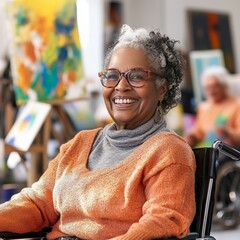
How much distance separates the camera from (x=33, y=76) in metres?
4.08

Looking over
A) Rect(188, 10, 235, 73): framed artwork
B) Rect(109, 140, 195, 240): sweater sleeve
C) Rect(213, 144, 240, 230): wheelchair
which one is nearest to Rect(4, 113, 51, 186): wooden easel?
Rect(109, 140, 195, 240): sweater sleeve

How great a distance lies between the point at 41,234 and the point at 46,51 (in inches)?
84.0

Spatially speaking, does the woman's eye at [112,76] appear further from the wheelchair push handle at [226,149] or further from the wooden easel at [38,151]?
the wooden easel at [38,151]

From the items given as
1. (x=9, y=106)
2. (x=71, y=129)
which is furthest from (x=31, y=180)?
(x=9, y=106)

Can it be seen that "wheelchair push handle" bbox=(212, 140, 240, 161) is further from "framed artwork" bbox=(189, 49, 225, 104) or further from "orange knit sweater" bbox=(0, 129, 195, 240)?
"framed artwork" bbox=(189, 49, 225, 104)

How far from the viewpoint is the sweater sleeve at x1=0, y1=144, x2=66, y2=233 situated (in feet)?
6.69

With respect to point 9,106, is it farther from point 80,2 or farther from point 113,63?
point 113,63

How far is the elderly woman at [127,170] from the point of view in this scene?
175cm

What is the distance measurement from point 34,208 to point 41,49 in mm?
2139

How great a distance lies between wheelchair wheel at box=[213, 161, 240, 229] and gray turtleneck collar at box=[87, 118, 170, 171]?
3820 mm

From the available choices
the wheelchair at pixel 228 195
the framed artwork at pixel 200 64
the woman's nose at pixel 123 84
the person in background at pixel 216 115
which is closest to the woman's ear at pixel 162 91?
the woman's nose at pixel 123 84

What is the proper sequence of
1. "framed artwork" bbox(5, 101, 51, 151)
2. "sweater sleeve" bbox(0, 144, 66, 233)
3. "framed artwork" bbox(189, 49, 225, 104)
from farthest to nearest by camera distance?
"framed artwork" bbox(189, 49, 225, 104) → "framed artwork" bbox(5, 101, 51, 151) → "sweater sleeve" bbox(0, 144, 66, 233)

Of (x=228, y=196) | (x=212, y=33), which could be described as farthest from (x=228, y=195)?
(x=212, y=33)

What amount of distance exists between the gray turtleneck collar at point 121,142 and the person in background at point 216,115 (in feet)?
12.9
